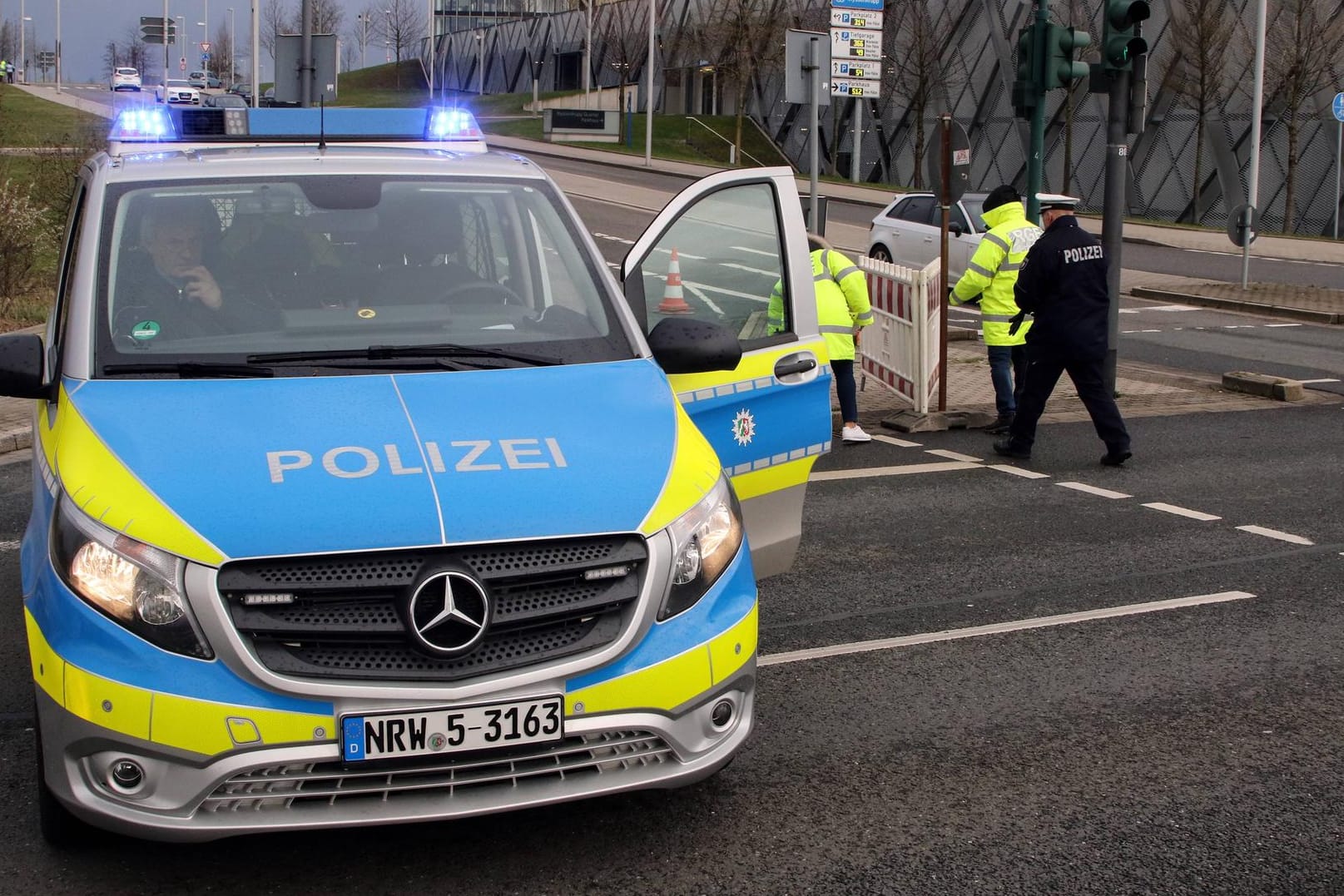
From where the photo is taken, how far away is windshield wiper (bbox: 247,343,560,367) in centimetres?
451

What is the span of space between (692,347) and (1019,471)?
562 cm

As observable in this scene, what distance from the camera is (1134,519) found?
862 cm

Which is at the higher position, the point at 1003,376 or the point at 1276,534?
the point at 1003,376

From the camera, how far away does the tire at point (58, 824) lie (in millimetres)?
3918

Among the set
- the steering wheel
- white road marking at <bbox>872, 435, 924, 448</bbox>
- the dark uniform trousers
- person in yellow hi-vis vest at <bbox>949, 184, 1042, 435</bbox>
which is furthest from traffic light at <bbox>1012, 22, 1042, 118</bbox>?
Answer: the steering wheel

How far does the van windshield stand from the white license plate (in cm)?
126

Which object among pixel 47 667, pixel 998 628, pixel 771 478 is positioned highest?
pixel 771 478

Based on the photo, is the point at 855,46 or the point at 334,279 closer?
the point at 334,279

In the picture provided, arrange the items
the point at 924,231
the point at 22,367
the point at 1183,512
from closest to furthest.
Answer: the point at 22,367 → the point at 1183,512 → the point at 924,231

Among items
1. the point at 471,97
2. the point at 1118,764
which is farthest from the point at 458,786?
the point at 471,97

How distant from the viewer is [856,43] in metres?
14.6

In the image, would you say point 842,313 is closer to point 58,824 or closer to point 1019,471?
point 1019,471

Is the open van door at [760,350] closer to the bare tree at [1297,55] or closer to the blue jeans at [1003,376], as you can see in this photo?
the blue jeans at [1003,376]

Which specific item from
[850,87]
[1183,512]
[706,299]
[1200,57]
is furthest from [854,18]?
[1200,57]
